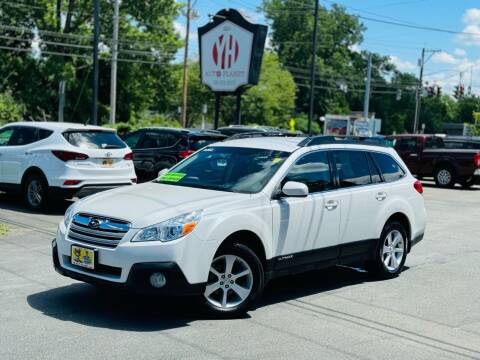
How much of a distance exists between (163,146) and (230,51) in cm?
1155

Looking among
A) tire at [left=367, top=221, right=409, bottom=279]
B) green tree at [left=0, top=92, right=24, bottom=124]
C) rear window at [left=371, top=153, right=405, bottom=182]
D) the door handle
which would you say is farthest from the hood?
green tree at [left=0, top=92, right=24, bottom=124]

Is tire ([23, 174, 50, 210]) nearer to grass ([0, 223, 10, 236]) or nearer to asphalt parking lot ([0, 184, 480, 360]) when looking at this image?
grass ([0, 223, 10, 236])

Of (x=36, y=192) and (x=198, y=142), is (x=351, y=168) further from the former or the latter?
(x=198, y=142)

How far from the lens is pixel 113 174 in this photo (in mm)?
12383

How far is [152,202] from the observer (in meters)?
6.04

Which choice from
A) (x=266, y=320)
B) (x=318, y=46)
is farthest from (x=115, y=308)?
(x=318, y=46)

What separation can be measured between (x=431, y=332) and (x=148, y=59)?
4129 centimetres

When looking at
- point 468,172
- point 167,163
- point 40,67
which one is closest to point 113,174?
point 167,163

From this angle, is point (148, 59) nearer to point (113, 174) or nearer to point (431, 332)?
point (113, 174)

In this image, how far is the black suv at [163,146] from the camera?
52.1 feet

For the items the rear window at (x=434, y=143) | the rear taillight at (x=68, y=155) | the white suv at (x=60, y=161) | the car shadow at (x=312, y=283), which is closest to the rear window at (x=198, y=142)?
the white suv at (x=60, y=161)

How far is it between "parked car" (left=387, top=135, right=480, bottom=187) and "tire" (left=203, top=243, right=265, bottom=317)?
706 inches

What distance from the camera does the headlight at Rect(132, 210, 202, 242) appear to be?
5.58 meters

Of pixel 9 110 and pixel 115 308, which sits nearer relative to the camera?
pixel 115 308
